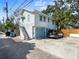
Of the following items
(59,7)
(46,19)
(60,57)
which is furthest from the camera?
(59,7)

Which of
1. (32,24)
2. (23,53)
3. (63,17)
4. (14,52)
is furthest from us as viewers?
(63,17)

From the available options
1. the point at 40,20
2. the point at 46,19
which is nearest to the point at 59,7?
the point at 46,19

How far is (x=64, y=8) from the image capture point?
47.9 metres

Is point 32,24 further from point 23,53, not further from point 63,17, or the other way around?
point 63,17

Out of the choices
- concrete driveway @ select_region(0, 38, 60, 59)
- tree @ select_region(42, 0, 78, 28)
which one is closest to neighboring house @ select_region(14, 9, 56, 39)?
tree @ select_region(42, 0, 78, 28)

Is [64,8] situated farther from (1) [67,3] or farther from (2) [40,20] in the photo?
(2) [40,20]

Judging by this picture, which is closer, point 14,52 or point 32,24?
point 14,52

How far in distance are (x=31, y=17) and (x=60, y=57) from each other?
18634 mm

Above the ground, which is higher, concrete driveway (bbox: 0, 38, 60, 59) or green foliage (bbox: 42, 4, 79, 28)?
green foliage (bbox: 42, 4, 79, 28)

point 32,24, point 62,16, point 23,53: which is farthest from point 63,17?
point 23,53

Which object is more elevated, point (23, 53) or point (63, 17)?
point (63, 17)

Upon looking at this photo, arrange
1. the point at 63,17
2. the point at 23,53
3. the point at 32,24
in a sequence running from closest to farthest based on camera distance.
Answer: the point at 23,53, the point at 32,24, the point at 63,17

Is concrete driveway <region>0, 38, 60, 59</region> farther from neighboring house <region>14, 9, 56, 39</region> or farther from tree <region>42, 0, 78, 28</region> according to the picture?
tree <region>42, 0, 78, 28</region>

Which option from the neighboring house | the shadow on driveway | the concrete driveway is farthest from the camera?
the neighboring house
